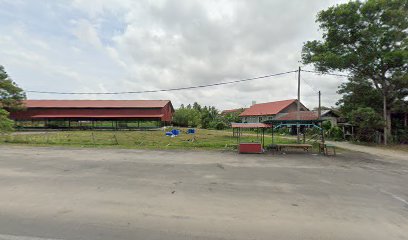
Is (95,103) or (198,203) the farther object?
(95,103)

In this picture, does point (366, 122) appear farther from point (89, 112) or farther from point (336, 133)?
point (89, 112)

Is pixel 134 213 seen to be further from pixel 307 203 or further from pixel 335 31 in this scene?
pixel 335 31

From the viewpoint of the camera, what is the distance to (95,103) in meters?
45.8

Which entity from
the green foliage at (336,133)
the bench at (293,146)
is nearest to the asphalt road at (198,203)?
the bench at (293,146)

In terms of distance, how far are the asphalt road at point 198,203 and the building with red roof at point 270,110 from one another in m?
34.2

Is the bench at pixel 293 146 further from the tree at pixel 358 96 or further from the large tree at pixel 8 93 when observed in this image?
the large tree at pixel 8 93

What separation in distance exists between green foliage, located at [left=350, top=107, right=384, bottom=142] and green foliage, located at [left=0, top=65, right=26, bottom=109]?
52.8m

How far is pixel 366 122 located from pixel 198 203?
22775 mm

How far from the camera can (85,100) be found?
158 feet

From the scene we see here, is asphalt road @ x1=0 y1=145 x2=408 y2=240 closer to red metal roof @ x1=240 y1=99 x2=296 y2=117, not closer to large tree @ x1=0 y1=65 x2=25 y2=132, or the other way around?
red metal roof @ x1=240 y1=99 x2=296 y2=117

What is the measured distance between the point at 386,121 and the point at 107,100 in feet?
155

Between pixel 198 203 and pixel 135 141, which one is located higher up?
pixel 135 141

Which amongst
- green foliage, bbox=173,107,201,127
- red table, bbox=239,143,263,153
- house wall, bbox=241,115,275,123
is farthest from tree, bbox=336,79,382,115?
green foliage, bbox=173,107,201,127

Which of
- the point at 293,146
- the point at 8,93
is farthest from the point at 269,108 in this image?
the point at 8,93
